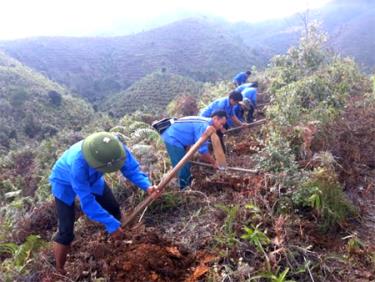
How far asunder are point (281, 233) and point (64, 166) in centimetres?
208

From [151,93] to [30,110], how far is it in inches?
326

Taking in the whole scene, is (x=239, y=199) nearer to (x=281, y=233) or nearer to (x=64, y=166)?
(x=281, y=233)

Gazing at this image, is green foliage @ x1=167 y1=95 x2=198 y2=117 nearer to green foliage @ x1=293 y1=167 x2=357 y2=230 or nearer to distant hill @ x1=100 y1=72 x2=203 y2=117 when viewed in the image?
green foliage @ x1=293 y1=167 x2=357 y2=230

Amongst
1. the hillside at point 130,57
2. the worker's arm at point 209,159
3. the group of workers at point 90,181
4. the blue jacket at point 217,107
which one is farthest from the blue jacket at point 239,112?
the hillside at point 130,57

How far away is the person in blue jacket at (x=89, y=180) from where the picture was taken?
3.62 m

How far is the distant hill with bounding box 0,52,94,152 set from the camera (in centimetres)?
2188

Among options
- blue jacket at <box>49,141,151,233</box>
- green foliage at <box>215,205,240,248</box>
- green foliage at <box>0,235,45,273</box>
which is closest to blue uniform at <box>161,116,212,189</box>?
blue jacket at <box>49,141,151,233</box>

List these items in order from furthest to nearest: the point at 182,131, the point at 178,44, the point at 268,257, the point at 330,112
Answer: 1. the point at 178,44
2. the point at 330,112
3. the point at 182,131
4. the point at 268,257

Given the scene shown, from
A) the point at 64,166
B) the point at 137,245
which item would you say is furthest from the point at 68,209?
the point at 137,245

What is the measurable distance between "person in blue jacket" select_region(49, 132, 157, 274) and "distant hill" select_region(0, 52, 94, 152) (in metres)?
16.3

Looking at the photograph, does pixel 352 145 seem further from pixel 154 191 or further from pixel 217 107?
pixel 154 191

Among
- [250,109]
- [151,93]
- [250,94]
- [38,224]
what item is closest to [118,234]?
[38,224]

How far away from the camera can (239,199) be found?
170 inches

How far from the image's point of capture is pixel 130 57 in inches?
1700
